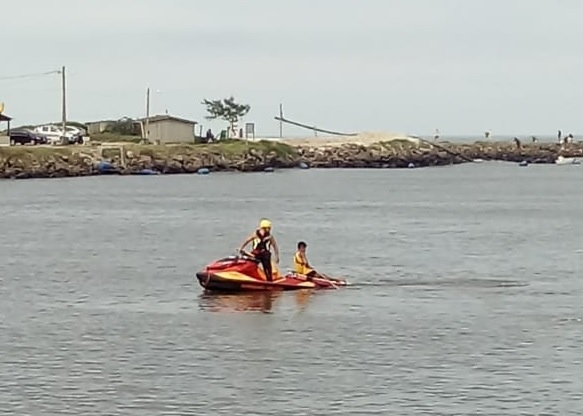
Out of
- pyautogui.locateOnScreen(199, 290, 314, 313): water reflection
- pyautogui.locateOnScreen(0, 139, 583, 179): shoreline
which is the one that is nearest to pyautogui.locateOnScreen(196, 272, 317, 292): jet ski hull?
pyautogui.locateOnScreen(199, 290, 314, 313): water reflection

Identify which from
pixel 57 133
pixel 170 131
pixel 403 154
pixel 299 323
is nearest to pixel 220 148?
pixel 170 131

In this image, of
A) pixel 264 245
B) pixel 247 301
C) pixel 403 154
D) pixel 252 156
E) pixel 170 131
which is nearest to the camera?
pixel 264 245

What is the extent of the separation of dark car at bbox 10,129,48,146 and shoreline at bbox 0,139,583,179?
5.53 metres

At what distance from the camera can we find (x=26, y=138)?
117438mm

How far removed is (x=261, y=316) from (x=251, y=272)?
8.34 feet

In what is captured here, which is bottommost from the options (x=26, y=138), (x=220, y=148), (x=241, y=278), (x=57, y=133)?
(x=241, y=278)

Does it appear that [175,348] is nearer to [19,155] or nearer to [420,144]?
[19,155]

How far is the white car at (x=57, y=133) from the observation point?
12062 centimetres

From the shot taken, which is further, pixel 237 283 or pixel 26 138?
pixel 26 138

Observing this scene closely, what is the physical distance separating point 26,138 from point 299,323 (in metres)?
87.7

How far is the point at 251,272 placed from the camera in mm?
36094

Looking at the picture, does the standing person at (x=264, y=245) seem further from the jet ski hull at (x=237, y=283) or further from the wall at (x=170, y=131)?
the wall at (x=170, y=131)

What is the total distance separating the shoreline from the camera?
4311 inches

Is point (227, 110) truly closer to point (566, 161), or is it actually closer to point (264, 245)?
point (566, 161)
